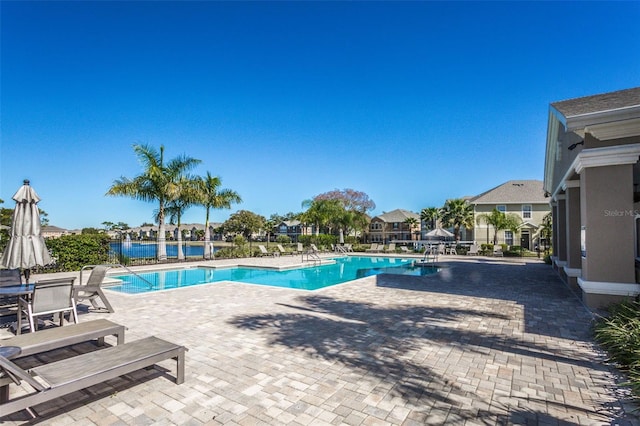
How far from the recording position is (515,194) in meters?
38.5

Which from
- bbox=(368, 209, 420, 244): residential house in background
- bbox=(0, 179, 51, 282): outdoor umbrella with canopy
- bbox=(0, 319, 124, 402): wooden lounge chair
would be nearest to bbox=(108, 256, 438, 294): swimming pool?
bbox=(0, 179, 51, 282): outdoor umbrella with canopy

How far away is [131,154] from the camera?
1980 cm

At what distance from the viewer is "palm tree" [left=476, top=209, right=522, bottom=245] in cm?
3441

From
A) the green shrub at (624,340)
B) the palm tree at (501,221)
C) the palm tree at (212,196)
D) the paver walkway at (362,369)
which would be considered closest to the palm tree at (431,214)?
the palm tree at (501,221)

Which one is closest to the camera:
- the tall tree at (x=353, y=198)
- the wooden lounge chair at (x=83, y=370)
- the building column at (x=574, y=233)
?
the wooden lounge chair at (x=83, y=370)

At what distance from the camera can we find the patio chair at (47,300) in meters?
5.42

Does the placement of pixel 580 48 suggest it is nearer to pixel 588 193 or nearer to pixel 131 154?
pixel 588 193

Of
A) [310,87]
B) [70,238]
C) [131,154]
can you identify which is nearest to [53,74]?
[131,154]

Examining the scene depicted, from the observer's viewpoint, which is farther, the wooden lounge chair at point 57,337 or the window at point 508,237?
the window at point 508,237

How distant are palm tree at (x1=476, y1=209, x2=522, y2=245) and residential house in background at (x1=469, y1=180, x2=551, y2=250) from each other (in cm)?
116

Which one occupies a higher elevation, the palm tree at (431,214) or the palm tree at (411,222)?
the palm tree at (431,214)

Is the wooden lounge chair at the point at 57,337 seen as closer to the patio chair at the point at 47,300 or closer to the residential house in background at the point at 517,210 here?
the patio chair at the point at 47,300

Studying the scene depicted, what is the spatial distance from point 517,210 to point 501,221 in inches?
194

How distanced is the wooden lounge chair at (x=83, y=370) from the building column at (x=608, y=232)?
8.63 meters
